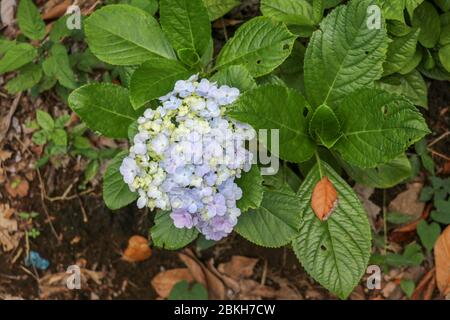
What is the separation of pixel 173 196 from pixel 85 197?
4.21 feet

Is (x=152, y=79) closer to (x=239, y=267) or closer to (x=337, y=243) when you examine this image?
(x=337, y=243)

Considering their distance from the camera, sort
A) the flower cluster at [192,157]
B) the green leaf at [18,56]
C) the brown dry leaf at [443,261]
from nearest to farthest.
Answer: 1. the flower cluster at [192,157]
2. the green leaf at [18,56]
3. the brown dry leaf at [443,261]

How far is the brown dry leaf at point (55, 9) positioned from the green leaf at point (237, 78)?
4.34 ft

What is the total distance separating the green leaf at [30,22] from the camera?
8.45 feet

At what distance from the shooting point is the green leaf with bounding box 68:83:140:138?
2.00 m

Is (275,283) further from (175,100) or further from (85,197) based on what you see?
(175,100)

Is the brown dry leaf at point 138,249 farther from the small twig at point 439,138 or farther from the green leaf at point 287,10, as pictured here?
the small twig at point 439,138

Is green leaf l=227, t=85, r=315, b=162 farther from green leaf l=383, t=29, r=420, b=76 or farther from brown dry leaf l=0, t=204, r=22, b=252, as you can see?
brown dry leaf l=0, t=204, r=22, b=252

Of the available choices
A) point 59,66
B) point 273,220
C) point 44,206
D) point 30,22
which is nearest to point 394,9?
point 273,220

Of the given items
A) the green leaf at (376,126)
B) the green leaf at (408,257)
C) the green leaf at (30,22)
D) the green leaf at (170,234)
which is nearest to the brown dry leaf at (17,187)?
the green leaf at (30,22)

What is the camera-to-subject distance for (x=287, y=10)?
86.4 inches

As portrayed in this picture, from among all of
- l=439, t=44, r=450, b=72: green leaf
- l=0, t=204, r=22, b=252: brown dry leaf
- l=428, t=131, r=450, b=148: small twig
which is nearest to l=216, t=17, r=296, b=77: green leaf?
l=439, t=44, r=450, b=72: green leaf

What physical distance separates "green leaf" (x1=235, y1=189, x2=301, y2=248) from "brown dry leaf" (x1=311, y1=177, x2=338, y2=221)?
0.07 metres
